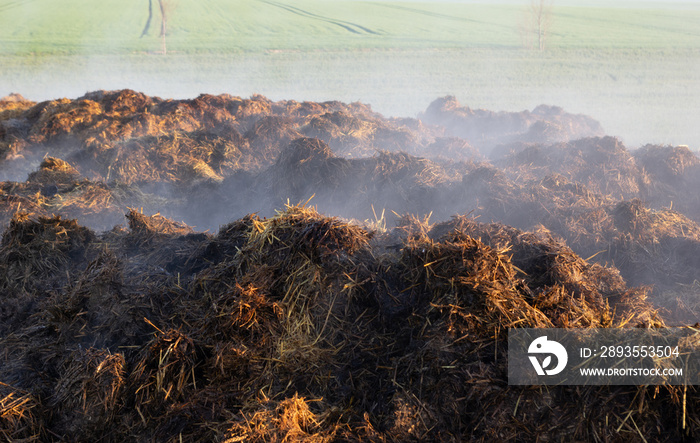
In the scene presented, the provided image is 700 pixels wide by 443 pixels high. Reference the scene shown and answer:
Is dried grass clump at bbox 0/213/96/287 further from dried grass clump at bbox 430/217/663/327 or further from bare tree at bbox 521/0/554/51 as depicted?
bare tree at bbox 521/0/554/51

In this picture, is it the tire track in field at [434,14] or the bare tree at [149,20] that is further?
the tire track in field at [434,14]

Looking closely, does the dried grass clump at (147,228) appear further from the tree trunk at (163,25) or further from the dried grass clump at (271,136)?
the tree trunk at (163,25)

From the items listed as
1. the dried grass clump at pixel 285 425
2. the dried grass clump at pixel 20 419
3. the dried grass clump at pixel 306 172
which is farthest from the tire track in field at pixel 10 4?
the dried grass clump at pixel 285 425

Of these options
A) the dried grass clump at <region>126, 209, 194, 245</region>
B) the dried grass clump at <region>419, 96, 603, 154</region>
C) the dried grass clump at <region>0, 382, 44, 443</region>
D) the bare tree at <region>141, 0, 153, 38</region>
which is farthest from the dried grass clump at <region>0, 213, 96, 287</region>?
the bare tree at <region>141, 0, 153, 38</region>

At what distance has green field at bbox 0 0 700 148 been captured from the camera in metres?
29.6

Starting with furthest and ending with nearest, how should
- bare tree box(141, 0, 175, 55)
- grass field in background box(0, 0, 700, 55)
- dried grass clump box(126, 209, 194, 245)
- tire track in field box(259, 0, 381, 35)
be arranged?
tire track in field box(259, 0, 381, 35) → bare tree box(141, 0, 175, 55) → grass field in background box(0, 0, 700, 55) → dried grass clump box(126, 209, 194, 245)

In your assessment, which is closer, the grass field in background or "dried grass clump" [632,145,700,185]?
"dried grass clump" [632,145,700,185]

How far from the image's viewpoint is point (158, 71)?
3369 cm

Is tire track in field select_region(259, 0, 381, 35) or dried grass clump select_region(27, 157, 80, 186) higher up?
tire track in field select_region(259, 0, 381, 35)

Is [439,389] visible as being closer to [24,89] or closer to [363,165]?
[363,165]

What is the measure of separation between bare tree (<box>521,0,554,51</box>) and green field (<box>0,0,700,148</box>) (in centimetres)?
67
